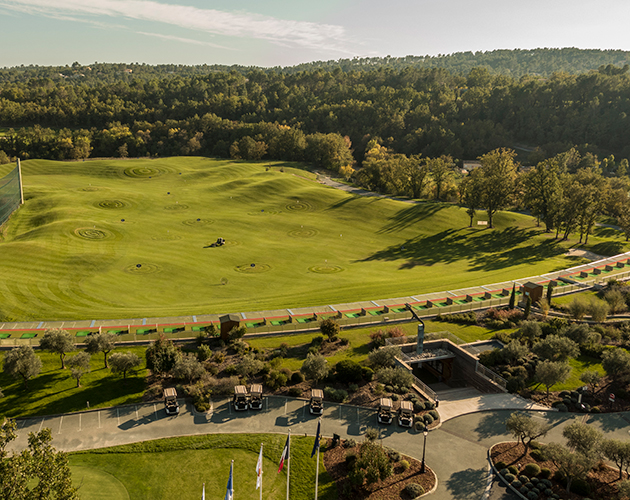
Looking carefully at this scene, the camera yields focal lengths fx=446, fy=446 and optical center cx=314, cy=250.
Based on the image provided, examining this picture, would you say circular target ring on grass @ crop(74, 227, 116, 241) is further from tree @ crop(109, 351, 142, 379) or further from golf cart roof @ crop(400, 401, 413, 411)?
golf cart roof @ crop(400, 401, 413, 411)

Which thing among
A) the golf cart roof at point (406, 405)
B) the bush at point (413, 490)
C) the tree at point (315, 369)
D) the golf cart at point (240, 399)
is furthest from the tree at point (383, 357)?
the bush at point (413, 490)

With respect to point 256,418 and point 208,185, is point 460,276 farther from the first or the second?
point 208,185

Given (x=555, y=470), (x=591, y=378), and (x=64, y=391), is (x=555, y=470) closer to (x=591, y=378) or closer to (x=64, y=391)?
(x=591, y=378)

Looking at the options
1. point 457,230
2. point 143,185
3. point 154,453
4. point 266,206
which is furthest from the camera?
point 143,185

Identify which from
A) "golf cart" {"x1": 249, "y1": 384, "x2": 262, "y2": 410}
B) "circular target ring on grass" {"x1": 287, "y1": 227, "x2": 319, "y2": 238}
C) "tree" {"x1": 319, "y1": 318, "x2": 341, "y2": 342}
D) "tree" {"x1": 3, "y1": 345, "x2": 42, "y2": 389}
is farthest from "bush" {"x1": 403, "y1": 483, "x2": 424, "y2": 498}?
"circular target ring on grass" {"x1": 287, "y1": 227, "x2": 319, "y2": 238}

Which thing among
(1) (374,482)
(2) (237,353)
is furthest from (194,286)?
(1) (374,482)

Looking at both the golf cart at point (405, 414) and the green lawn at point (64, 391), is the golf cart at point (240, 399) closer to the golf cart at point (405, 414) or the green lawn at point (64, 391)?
the green lawn at point (64, 391)
